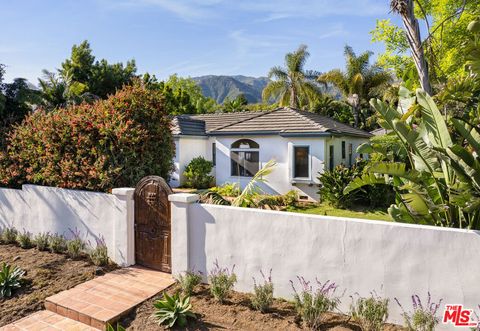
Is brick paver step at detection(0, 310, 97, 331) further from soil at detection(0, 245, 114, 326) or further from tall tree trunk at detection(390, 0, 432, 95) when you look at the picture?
tall tree trunk at detection(390, 0, 432, 95)

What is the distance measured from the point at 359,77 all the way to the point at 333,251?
110 ft

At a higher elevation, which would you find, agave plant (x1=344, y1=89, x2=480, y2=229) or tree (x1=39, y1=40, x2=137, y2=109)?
tree (x1=39, y1=40, x2=137, y2=109)

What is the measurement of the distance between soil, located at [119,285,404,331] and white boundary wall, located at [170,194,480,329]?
32 cm

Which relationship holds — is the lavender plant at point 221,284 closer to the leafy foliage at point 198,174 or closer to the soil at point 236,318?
the soil at point 236,318

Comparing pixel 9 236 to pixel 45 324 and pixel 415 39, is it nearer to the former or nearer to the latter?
pixel 45 324

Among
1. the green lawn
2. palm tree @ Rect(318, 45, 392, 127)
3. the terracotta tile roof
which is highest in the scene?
palm tree @ Rect(318, 45, 392, 127)

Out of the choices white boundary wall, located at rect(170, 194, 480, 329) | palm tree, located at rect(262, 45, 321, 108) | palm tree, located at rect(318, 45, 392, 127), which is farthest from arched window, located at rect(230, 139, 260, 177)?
palm tree, located at rect(318, 45, 392, 127)

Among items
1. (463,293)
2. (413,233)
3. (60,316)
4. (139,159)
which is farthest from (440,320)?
(139,159)

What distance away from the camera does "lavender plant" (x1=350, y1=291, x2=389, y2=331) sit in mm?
4359

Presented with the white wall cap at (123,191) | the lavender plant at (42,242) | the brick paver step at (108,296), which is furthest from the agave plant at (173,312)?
the lavender plant at (42,242)

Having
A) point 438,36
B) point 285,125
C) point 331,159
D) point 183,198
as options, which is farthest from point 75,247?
point 438,36

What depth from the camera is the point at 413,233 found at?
4500 mm

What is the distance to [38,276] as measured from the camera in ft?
22.2

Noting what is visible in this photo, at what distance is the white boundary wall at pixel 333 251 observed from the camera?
4297mm
